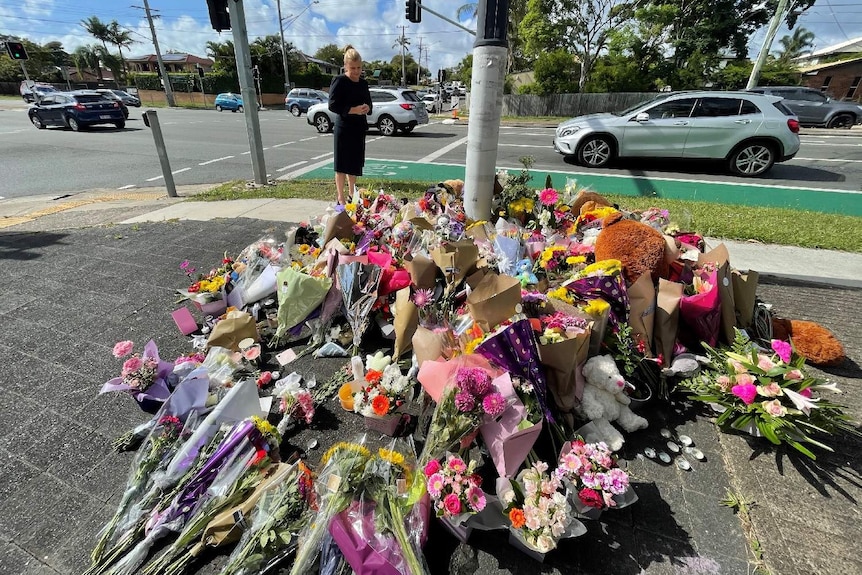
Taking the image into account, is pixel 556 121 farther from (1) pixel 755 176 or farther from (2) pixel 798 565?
(2) pixel 798 565

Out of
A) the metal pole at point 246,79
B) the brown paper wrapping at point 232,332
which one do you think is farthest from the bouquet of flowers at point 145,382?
the metal pole at point 246,79

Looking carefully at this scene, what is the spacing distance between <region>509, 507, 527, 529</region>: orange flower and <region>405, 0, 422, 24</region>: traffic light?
16.6 metres

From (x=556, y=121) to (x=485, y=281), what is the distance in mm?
20361

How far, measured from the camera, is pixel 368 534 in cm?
144

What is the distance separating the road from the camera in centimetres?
832

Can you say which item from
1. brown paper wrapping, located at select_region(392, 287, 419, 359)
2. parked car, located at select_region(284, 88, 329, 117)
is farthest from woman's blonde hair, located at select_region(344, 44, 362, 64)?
parked car, located at select_region(284, 88, 329, 117)

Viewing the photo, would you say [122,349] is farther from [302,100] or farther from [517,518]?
[302,100]

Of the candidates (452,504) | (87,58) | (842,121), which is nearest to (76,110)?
(452,504)

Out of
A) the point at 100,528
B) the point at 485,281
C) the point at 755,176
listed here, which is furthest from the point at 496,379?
the point at 755,176

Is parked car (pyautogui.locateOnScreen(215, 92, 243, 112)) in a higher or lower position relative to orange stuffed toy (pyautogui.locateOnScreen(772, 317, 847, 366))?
higher

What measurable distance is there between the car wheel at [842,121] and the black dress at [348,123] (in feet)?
66.3

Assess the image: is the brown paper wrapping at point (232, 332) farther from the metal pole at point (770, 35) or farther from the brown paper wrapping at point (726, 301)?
the metal pole at point (770, 35)

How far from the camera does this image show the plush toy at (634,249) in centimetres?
257

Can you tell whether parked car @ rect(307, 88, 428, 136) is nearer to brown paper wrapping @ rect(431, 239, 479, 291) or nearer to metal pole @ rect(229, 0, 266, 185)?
metal pole @ rect(229, 0, 266, 185)
